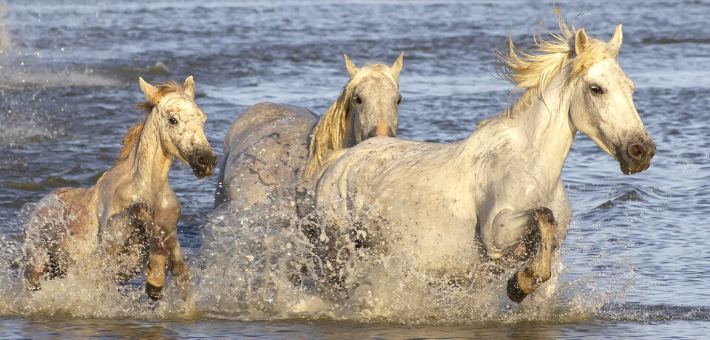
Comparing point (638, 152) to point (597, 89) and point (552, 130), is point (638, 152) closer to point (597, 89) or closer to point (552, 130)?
point (597, 89)

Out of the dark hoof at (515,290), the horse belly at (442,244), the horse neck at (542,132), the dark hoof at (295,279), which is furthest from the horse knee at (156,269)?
the dark hoof at (515,290)

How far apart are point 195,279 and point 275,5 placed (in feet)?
82.7

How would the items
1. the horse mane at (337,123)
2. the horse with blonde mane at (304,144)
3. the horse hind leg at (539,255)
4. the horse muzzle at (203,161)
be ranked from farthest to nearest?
1. the horse mane at (337,123)
2. the horse with blonde mane at (304,144)
3. the horse muzzle at (203,161)
4. the horse hind leg at (539,255)

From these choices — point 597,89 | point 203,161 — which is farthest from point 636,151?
point 203,161

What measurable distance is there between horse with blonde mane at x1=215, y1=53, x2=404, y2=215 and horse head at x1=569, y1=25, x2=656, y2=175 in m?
1.96

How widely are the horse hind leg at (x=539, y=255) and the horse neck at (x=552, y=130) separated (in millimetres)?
365

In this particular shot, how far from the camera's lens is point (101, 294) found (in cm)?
634

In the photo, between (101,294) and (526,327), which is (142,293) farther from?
(526,327)

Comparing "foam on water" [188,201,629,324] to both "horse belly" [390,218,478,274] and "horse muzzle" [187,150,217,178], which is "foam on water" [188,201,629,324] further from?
"horse muzzle" [187,150,217,178]

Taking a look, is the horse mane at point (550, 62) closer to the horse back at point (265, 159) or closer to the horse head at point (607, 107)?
the horse head at point (607, 107)

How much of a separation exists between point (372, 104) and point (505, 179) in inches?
75.6

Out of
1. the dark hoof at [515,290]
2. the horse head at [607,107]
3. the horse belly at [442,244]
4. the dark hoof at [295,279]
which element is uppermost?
the horse head at [607,107]

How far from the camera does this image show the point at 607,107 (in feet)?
17.1

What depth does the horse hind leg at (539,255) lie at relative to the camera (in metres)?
5.09
